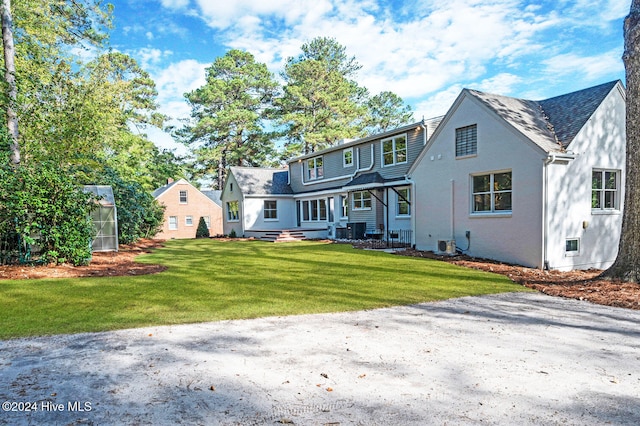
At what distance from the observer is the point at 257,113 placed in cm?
4278

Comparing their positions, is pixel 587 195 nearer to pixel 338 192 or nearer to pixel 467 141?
pixel 467 141

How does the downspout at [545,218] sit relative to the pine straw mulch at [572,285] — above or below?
above

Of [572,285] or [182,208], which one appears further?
[182,208]

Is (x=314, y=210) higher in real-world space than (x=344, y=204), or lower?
lower

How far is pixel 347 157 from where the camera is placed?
78.5ft

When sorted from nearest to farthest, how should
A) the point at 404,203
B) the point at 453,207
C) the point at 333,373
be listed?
the point at 333,373 → the point at 453,207 → the point at 404,203

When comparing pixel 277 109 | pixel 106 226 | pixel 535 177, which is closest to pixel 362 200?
pixel 535 177

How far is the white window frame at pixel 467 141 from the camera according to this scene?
13.6 meters

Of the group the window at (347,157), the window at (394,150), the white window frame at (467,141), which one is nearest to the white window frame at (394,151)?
the window at (394,150)

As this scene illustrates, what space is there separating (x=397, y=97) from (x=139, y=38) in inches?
1270

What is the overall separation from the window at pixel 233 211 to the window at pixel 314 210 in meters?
5.31

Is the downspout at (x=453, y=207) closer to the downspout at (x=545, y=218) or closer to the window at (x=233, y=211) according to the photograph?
the downspout at (x=545, y=218)

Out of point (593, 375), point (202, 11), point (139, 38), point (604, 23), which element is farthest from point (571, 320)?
point (139, 38)

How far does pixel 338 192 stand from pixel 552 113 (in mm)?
12464
